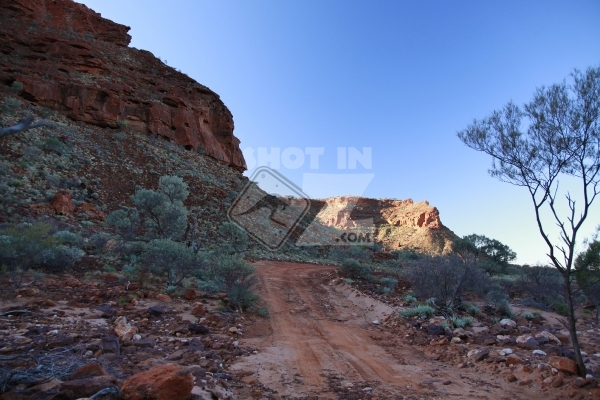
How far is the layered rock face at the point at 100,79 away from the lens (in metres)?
26.0

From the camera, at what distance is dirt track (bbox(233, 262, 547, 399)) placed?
412 cm

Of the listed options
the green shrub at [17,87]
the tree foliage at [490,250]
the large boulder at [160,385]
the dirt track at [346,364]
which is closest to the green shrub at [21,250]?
the dirt track at [346,364]

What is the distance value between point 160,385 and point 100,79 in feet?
109

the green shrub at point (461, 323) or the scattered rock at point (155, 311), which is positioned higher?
the green shrub at point (461, 323)

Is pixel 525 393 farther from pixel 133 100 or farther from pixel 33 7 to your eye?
pixel 33 7

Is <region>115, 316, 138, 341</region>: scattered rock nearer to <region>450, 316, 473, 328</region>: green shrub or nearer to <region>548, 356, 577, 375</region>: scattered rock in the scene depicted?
<region>548, 356, 577, 375</region>: scattered rock

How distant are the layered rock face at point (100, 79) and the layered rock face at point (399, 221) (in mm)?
22672

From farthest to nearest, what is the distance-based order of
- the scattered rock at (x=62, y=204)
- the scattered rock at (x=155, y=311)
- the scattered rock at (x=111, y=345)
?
1. the scattered rock at (x=62, y=204)
2. the scattered rock at (x=155, y=311)
3. the scattered rock at (x=111, y=345)

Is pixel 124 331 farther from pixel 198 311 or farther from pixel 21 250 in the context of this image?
pixel 21 250

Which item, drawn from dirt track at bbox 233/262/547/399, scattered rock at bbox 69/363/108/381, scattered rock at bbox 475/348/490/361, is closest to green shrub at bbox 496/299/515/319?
dirt track at bbox 233/262/547/399

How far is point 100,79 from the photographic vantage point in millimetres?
29188

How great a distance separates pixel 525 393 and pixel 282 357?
10.8 ft

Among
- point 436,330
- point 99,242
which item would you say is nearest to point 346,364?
point 436,330

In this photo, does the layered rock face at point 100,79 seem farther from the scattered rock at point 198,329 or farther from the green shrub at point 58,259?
the scattered rock at point 198,329
